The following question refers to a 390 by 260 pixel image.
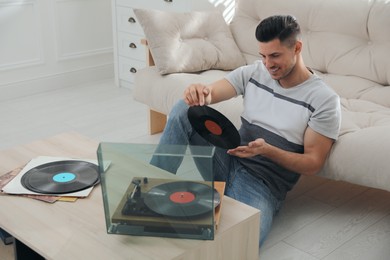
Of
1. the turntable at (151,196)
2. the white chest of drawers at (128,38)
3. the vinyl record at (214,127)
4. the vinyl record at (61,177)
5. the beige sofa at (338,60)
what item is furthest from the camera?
the white chest of drawers at (128,38)

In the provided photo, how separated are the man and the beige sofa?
7.6 inches

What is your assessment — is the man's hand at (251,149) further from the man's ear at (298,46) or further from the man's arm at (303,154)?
the man's ear at (298,46)

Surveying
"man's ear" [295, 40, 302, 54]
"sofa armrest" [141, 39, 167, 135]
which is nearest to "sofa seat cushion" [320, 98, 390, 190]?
"man's ear" [295, 40, 302, 54]

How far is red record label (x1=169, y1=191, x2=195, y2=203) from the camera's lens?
1.55 metres

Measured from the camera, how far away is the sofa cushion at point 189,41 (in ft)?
9.47

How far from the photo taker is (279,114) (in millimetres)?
2139

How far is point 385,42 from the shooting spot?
8.78ft

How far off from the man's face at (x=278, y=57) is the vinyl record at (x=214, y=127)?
258 mm

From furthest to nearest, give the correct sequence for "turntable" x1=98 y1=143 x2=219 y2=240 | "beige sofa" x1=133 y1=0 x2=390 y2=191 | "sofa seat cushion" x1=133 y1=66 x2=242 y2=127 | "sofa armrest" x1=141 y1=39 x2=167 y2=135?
"sofa armrest" x1=141 y1=39 x2=167 y2=135, "sofa seat cushion" x1=133 y1=66 x2=242 y2=127, "beige sofa" x1=133 y1=0 x2=390 y2=191, "turntable" x1=98 y1=143 x2=219 y2=240

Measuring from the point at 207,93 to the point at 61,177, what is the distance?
63 centimetres

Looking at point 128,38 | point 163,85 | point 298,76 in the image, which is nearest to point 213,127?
point 298,76

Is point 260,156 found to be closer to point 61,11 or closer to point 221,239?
point 221,239

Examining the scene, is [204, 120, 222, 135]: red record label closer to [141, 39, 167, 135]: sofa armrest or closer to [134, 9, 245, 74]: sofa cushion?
[134, 9, 245, 74]: sofa cushion

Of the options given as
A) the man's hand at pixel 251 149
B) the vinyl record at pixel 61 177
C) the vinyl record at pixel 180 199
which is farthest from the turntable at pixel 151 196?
the man's hand at pixel 251 149
